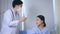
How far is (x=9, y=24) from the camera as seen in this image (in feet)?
4.83

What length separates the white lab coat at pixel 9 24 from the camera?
4.80 ft

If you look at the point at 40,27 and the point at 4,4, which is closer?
the point at 40,27

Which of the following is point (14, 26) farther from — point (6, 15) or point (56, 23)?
point (56, 23)

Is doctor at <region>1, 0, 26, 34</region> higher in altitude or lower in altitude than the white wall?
lower

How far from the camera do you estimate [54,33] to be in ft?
5.89

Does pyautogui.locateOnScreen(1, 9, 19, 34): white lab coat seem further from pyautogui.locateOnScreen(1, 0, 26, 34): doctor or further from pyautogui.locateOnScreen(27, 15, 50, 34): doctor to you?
pyautogui.locateOnScreen(27, 15, 50, 34): doctor

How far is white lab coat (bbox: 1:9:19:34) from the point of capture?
1463 millimetres

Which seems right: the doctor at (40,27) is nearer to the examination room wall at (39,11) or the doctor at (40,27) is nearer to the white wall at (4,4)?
the examination room wall at (39,11)

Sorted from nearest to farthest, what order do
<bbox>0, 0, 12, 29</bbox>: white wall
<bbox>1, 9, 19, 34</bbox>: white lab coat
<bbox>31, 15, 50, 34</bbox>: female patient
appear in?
<bbox>1, 9, 19, 34</bbox>: white lab coat → <bbox>31, 15, 50, 34</bbox>: female patient → <bbox>0, 0, 12, 29</bbox>: white wall

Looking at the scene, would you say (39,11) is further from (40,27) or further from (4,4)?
(4,4)

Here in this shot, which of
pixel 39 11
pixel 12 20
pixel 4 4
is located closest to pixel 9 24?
pixel 12 20

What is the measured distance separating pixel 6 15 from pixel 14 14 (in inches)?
4.0

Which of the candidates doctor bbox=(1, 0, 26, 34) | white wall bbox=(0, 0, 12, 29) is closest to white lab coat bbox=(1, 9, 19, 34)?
doctor bbox=(1, 0, 26, 34)

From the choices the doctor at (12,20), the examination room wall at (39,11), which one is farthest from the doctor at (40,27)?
the doctor at (12,20)
